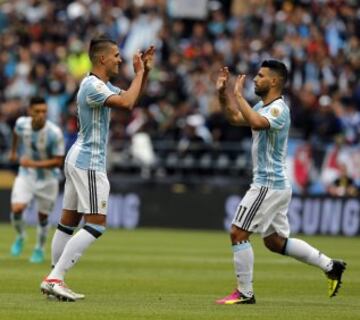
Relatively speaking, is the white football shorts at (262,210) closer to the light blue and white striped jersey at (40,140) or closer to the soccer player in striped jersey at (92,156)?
the soccer player in striped jersey at (92,156)

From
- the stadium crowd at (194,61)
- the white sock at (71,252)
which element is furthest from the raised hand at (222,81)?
the stadium crowd at (194,61)

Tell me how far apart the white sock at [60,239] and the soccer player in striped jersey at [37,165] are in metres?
5.42

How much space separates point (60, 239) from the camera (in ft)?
43.6

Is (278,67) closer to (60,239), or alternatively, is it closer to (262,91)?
(262,91)

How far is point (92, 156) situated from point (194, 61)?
19.1 m

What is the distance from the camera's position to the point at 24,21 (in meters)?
36.8

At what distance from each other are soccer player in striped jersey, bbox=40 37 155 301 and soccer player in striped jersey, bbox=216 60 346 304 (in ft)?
3.65

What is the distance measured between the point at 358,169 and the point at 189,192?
13.2 ft

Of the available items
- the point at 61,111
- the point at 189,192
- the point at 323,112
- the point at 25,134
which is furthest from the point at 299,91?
the point at 25,134

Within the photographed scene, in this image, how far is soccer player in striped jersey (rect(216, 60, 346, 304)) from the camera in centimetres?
1266

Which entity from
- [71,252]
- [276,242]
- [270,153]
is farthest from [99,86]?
[276,242]

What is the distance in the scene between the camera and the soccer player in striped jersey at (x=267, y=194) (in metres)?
12.7

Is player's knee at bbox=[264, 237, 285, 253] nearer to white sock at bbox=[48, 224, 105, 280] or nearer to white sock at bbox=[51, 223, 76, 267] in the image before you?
white sock at bbox=[48, 224, 105, 280]


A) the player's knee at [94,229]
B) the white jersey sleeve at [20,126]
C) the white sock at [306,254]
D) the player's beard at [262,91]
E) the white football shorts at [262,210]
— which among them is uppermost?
the player's beard at [262,91]
